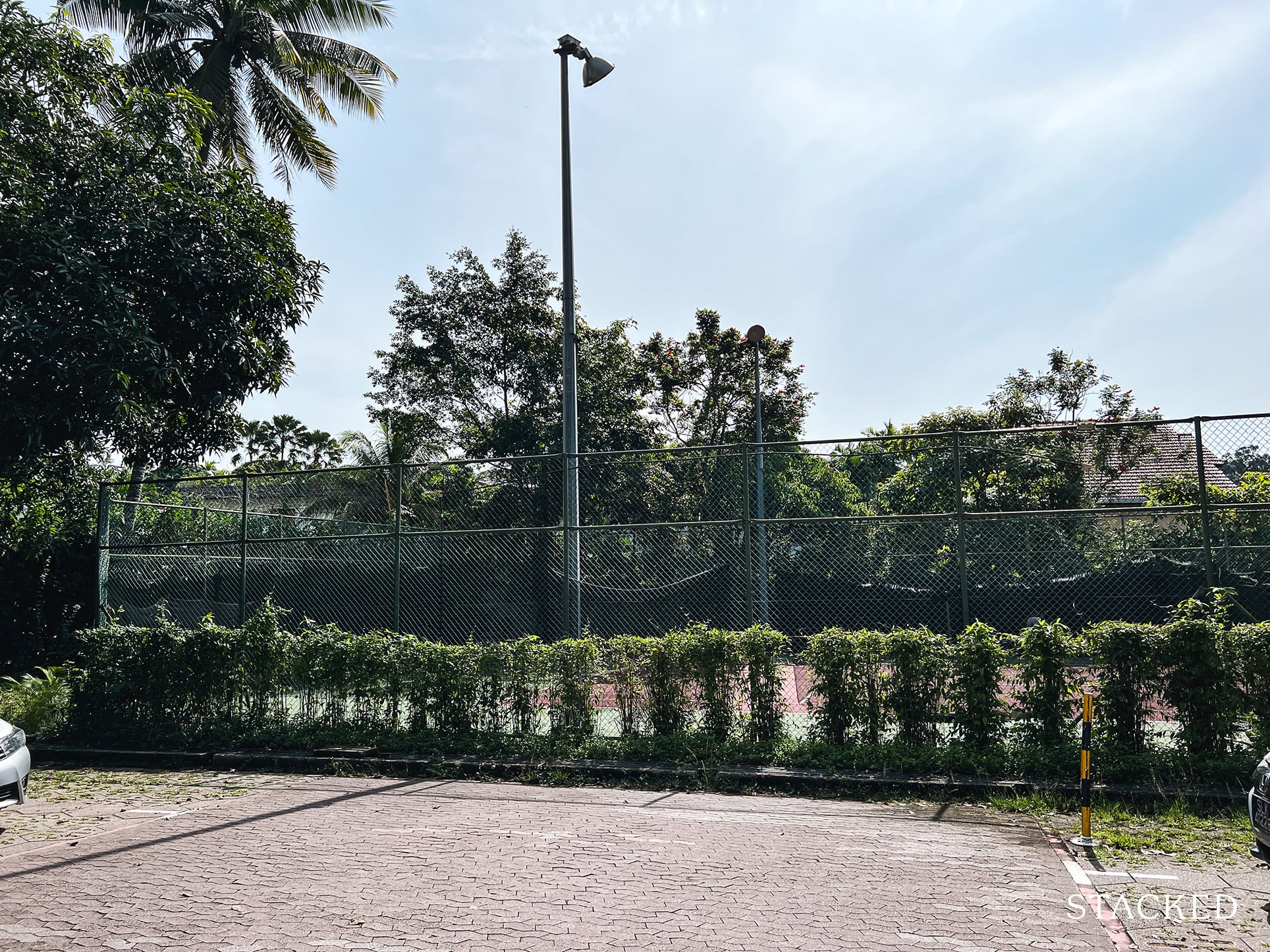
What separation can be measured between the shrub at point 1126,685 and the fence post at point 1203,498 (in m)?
1.06

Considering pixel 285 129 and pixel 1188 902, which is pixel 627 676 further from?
pixel 285 129

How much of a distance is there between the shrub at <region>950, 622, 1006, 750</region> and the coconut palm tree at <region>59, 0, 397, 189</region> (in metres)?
19.1

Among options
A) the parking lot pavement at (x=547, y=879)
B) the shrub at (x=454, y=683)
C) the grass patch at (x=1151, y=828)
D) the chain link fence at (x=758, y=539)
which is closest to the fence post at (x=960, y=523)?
the chain link fence at (x=758, y=539)

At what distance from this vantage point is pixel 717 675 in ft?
29.9

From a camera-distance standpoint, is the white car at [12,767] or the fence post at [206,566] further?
the fence post at [206,566]

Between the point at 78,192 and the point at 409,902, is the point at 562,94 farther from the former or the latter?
the point at 409,902

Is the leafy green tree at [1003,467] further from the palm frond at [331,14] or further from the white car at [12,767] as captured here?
the palm frond at [331,14]

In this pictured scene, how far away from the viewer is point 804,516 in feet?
34.0

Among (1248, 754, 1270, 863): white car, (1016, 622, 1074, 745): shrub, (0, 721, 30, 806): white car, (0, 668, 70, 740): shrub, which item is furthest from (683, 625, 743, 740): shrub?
(0, 668, 70, 740): shrub

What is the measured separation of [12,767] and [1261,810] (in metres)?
8.40

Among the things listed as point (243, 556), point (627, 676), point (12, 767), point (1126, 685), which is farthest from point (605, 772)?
point (243, 556)

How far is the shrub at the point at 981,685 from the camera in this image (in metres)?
8.02

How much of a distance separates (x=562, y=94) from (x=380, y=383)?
52.2 feet

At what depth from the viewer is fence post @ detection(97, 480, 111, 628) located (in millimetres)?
12773
